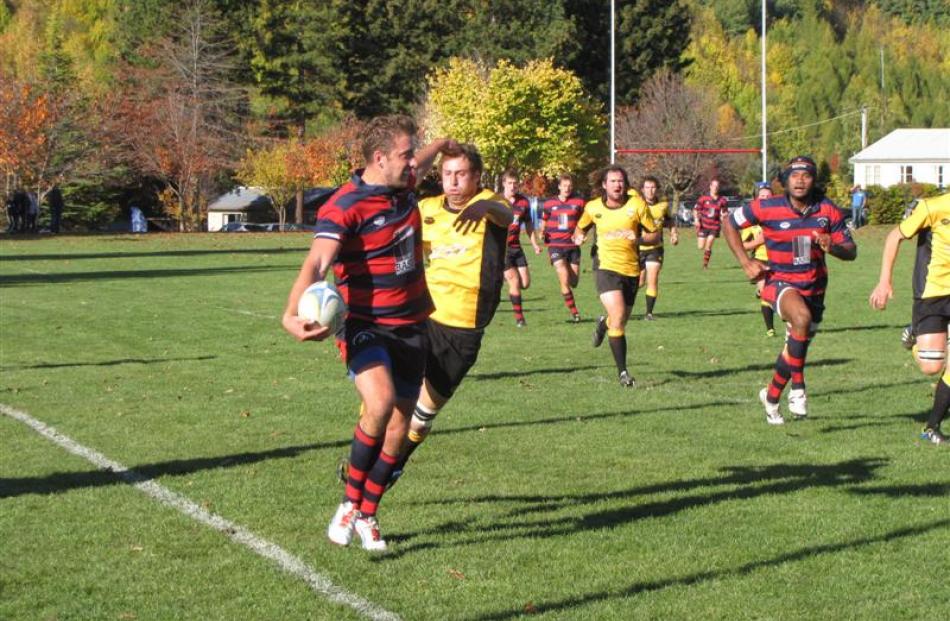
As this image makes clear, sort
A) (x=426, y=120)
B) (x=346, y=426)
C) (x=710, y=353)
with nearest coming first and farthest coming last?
(x=346, y=426) < (x=710, y=353) < (x=426, y=120)

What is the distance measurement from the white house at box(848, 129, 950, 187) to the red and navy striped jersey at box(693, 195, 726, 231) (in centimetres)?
8301

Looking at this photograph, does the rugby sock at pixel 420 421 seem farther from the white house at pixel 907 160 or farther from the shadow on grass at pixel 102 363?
the white house at pixel 907 160

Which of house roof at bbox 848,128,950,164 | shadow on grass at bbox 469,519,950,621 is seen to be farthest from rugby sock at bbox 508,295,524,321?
house roof at bbox 848,128,950,164

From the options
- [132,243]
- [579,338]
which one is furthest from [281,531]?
[132,243]

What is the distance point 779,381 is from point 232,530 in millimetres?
4878

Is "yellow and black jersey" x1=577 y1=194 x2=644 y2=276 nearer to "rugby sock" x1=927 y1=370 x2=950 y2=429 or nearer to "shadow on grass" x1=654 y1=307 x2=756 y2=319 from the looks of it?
"rugby sock" x1=927 y1=370 x2=950 y2=429

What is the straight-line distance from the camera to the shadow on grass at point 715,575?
18.5ft

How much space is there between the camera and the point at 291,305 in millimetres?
6102

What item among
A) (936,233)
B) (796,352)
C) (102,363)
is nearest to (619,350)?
(796,352)

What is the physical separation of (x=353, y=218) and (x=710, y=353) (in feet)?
31.4

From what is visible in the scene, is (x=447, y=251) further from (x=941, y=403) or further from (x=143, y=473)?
→ (x=941, y=403)

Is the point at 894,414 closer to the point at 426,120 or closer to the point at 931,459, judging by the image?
the point at 931,459

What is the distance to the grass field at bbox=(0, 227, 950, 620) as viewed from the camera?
19.3ft

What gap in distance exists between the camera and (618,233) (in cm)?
1359
